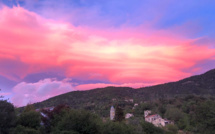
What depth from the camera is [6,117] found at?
2020 cm

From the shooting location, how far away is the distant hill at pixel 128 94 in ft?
254

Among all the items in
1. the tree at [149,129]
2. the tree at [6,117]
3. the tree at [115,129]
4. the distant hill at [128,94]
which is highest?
the distant hill at [128,94]

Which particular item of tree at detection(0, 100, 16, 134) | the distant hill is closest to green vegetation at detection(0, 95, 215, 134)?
tree at detection(0, 100, 16, 134)

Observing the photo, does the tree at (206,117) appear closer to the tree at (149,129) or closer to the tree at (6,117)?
the tree at (149,129)

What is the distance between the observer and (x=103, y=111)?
232ft

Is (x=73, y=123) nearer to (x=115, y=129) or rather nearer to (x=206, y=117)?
(x=115, y=129)

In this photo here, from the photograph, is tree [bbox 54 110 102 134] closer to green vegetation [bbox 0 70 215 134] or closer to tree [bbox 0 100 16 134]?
green vegetation [bbox 0 70 215 134]

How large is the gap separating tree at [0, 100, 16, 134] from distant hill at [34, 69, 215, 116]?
47085 millimetres

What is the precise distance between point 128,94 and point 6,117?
86.3 metres

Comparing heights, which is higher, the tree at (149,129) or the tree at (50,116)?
the tree at (50,116)

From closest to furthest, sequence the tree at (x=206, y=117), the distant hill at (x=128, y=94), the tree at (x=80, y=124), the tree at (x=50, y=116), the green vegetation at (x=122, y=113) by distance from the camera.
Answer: the tree at (x=80, y=124)
the green vegetation at (x=122, y=113)
the tree at (x=50, y=116)
the tree at (x=206, y=117)
the distant hill at (x=128, y=94)

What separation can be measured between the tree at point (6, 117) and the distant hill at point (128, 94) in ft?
154

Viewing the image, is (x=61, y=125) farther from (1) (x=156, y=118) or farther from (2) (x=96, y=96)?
(2) (x=96, y=96)

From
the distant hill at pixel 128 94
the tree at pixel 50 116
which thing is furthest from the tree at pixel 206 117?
the distant hill at pixel 128 94
